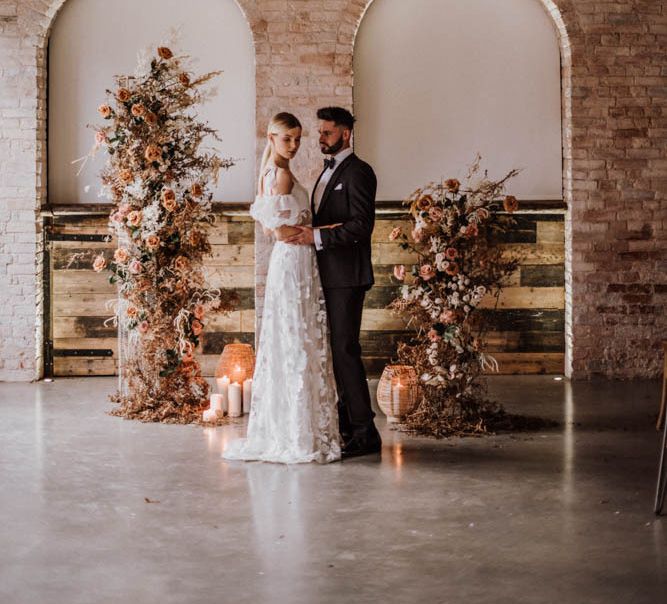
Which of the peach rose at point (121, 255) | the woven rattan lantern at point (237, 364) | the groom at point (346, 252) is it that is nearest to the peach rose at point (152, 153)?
the peach rose at point (121, 255)

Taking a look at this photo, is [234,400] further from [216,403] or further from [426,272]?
[426,272]

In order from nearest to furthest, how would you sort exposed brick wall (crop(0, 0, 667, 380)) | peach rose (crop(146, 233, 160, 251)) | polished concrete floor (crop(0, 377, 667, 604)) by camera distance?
polished concrete floor (crop(0, 377, 667, 604)) < peach rose (crop(146, 233, 160, 251)) < exposed brick wall (crop(0, 0, 667, 380))

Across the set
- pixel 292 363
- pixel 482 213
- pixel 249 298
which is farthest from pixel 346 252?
pixel 249 298

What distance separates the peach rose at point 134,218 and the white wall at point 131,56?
1894mm

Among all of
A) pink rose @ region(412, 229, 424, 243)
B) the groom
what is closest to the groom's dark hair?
the groom

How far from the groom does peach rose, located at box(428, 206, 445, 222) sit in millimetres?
686

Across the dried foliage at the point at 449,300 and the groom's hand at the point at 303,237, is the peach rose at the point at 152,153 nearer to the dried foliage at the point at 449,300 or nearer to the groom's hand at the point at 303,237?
the groom's hand at the point at 303,237

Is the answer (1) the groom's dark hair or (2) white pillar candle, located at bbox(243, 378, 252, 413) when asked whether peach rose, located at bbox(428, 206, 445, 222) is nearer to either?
(1) the groom's dark hair

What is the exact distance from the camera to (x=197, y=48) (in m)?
8.11

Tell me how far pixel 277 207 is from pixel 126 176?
1528 mm

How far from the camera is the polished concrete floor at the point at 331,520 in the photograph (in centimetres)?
351

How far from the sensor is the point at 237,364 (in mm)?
7090

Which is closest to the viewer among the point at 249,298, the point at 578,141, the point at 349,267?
the point at 349,267

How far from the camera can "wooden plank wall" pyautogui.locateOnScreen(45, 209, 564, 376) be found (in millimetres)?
8227
